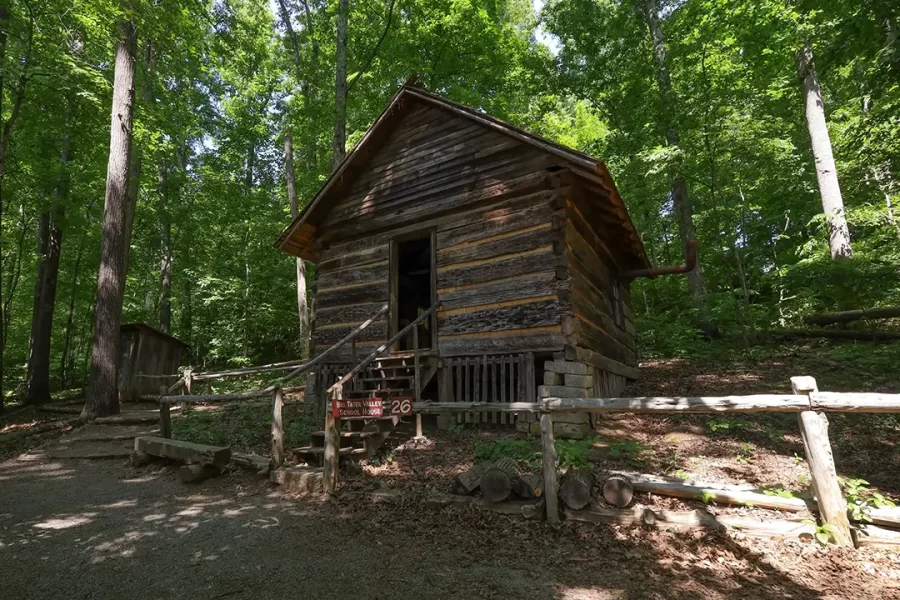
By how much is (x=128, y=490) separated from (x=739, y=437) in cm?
959

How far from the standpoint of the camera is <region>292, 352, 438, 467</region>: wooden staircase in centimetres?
684

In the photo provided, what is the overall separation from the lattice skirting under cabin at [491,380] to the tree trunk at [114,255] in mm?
8761

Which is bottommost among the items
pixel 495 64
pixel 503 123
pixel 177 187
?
pixel 503 123

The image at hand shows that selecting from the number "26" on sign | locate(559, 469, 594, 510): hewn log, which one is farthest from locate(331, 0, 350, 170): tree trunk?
locate(559, 469, 594, 510): hewn log

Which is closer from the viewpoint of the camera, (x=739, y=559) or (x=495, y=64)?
(x=739, y=559)

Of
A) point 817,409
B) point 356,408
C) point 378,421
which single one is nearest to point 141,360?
point 378,421

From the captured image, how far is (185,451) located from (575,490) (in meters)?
6.14

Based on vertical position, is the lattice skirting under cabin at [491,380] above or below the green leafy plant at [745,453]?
above

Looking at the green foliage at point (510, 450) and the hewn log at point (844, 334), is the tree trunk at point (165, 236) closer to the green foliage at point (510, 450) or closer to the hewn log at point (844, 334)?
the green foliage at point (510, 450)

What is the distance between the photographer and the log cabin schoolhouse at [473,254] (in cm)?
805

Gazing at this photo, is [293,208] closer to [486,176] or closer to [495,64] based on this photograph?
[495,64]

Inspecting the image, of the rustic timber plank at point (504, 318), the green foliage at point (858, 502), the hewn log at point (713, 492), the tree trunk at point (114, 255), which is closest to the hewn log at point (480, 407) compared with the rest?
the hewn log at point (713, 492)

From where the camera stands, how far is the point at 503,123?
8.66 meters

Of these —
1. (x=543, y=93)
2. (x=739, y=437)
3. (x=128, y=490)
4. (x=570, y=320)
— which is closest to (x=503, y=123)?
(x=570, y=320)
